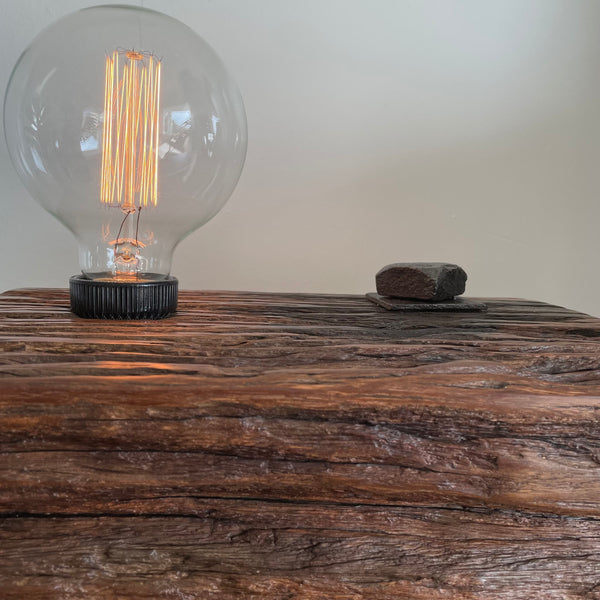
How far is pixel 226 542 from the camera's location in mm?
473

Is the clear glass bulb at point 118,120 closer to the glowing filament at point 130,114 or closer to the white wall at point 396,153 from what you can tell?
the glowing filament at point 130,114

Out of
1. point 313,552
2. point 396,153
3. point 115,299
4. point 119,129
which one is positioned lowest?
point 313,552

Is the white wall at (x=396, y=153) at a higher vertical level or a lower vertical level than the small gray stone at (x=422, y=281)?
higher

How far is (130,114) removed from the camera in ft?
2.32

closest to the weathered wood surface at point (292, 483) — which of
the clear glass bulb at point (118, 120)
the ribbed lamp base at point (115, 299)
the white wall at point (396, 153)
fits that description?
the ribbed lamp base at point (115, 299)

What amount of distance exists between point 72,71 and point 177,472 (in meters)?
0.48

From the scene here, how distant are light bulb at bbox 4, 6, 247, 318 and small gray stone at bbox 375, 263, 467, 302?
0.98 feet

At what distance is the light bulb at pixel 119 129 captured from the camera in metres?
0.69

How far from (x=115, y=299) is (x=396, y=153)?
0.75m

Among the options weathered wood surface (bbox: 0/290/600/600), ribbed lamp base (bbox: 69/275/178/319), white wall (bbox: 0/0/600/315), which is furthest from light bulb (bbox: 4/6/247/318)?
white wall (bbox: 0/0/600/315)

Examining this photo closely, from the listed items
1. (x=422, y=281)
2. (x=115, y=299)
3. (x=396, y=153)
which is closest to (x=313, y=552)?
(x=115, y=299)

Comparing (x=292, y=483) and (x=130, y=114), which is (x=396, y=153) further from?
(x=292, y=483)

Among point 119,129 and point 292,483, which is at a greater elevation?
point 119,129

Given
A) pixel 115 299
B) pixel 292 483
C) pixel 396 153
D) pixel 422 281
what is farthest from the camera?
pixel 396 153
